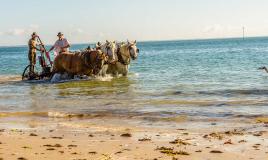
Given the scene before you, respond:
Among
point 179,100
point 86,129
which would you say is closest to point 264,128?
point 86,129

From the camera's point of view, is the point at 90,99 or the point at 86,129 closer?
the point at 86,129

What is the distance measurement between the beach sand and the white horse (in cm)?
1296

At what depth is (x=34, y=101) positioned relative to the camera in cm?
1564

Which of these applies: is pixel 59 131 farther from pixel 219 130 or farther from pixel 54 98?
pixel 54 98

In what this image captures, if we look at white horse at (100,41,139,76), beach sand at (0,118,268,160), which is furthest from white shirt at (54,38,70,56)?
beach sand at (0,118,268,160)

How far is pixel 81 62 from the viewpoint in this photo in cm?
2114

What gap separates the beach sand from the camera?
280 inches

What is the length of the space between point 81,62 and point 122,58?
121 inches

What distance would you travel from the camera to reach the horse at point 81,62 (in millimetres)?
20984

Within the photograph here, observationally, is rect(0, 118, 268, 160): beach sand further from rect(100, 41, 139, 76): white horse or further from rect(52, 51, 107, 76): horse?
rect(100, 41, 139, 76): white horse

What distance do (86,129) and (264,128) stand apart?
3.56 metres

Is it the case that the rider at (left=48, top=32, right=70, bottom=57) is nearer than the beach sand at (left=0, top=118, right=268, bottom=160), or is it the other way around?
the beach sand at (left=0, top=118, right=268, bottom=160)

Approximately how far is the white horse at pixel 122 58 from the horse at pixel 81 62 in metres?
1.70

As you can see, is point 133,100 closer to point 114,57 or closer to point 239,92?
point 239,92
